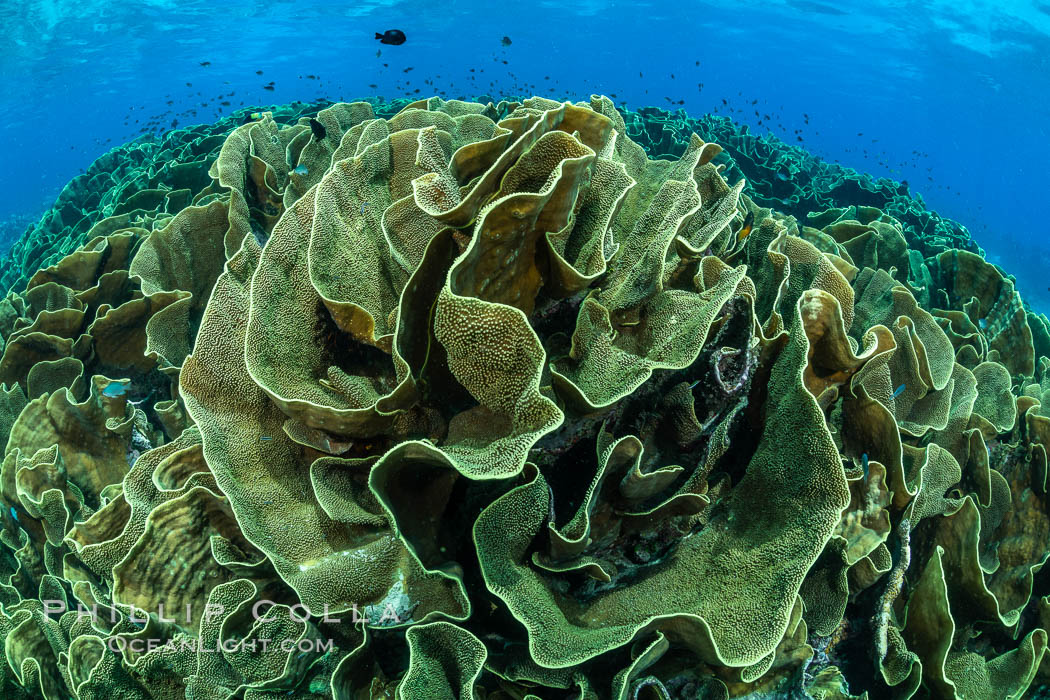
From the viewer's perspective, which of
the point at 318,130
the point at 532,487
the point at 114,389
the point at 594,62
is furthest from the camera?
the point at 594,62

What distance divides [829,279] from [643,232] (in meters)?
0.82

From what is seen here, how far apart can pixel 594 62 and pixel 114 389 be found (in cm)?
11441

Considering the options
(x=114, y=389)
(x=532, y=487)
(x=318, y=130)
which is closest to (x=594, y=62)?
(x=318, y=130)

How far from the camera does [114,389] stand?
2.94 m

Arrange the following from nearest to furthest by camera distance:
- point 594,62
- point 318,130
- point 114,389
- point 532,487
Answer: point 532,487, point 114,389, point 318,130, point 594,62

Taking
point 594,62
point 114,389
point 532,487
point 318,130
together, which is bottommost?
point 594,62

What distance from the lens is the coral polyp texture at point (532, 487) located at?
1.61 meters

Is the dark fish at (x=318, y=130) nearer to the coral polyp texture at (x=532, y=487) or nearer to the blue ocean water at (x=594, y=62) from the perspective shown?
the coral polyp texture at (x=532, y=487)

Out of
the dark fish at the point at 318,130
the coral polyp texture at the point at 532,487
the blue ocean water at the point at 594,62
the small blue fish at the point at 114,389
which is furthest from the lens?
the blue ocean water at the point at 594,62

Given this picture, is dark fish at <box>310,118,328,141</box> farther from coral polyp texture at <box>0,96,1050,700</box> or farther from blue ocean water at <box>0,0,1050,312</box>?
blue ocean water at <box>0,0,1050,312</box>

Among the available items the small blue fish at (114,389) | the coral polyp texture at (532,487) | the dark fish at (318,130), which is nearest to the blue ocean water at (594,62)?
the dark fish at (318,130)

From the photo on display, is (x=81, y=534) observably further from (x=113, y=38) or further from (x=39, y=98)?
(x=39, y=98)

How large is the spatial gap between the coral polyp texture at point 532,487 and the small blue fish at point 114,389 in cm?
46

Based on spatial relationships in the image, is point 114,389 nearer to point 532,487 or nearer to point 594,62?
point 532,487
